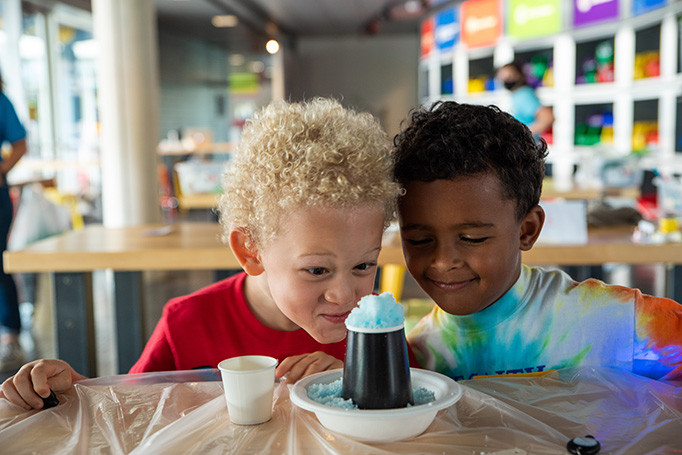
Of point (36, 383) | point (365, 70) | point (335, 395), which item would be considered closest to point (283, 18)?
point (365, 70)

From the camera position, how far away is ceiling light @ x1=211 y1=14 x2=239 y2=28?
36.1ft

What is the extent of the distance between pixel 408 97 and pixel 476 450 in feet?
47.4

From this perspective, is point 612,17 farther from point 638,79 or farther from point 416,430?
point 416,430

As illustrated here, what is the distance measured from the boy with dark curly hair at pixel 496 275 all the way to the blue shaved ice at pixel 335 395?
32cm

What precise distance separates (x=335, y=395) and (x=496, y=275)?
43 cm

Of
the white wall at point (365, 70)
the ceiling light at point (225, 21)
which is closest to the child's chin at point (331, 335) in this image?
the ceiling light at point (225, 21)

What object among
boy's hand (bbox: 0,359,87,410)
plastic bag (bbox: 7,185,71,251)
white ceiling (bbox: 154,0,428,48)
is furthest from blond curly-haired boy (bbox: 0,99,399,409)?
white ceiling (bbox: 154,0,428,48)

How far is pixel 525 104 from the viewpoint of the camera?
4.69m

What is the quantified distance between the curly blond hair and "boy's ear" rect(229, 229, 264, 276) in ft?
0.05

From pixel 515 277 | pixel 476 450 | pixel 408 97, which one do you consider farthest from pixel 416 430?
pixel 408 97

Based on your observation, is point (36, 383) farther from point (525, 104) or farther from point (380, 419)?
point (525, 104)

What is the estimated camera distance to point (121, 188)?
→ 13.4ft

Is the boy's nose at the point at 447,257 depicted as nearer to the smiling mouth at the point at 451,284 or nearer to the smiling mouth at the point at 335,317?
the smiling mouth at the point at 451,284

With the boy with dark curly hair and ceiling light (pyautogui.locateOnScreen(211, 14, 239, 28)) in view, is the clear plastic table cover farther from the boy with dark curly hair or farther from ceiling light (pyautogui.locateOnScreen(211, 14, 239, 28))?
ceiling light (pyautogui.locateOnScreen(211, 14, 239, 28))
